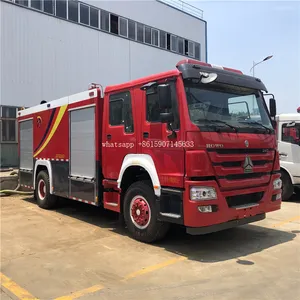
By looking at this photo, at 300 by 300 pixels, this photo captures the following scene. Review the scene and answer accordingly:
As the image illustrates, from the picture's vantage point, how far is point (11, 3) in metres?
15.8

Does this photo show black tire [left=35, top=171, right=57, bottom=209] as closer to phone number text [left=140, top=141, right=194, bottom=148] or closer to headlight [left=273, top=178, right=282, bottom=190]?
phone number text [left=140, top=141, right=194, bottom=148]

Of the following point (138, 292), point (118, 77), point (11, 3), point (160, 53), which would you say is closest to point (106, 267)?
point (138, 292)

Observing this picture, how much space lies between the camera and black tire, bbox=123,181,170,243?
5742 mm

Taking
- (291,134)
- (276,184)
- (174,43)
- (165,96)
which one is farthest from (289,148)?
(174,43)

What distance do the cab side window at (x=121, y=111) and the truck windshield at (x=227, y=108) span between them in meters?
1.30

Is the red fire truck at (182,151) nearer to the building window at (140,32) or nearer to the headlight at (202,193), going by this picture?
the headlight at (202,193)

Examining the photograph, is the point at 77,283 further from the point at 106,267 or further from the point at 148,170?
the point at 148,170

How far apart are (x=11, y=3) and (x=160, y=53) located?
1002 centimetres

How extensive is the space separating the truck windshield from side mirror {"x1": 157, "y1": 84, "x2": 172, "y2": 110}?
0.92 ft

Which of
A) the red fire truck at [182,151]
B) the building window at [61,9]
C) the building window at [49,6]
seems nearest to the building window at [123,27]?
the building window at [61,9]

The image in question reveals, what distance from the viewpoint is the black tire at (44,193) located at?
360 inches

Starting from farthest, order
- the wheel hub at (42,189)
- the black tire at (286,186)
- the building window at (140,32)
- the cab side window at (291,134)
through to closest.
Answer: the building window at (140,32)
the black tire at (286,186)
the cab side window at (291,134)
the wheel hub at (42,189)

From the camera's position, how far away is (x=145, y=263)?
5.05 meters

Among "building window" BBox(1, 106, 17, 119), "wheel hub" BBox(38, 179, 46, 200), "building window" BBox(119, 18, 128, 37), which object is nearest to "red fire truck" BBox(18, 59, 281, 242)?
"wheel hub" BBox(38, 179, 46, 200)
